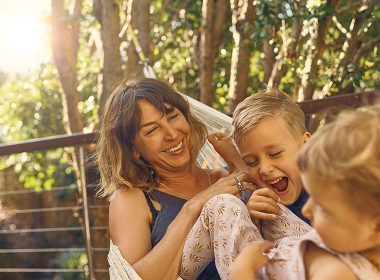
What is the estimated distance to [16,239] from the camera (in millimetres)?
6883

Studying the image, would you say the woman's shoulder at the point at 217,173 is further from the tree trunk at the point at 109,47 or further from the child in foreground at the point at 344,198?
the tree trunk at the point at 109,47

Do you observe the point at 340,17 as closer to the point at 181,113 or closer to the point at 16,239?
the point at 181,113

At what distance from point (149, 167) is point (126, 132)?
0.14m

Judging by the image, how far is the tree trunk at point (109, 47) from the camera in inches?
140

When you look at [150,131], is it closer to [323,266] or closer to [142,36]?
[323,266]

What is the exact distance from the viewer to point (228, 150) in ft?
6.18

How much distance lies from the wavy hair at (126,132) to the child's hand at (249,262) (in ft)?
2.20

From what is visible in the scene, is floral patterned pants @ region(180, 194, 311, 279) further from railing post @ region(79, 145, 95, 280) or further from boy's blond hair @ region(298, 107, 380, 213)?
railing post @ region(79, 145, 95, 280)

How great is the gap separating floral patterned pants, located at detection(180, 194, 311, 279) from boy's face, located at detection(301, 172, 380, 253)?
1.15 ft

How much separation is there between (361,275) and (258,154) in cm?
62

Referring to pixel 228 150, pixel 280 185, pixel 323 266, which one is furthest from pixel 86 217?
pixel 323 266

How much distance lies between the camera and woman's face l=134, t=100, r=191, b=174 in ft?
6.29

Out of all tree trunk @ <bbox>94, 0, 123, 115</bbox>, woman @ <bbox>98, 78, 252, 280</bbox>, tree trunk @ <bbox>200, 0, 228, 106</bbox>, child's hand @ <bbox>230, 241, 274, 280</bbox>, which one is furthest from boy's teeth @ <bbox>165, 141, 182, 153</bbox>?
tree trunk @ <bbox>200, 0, 228, 106</bbox>

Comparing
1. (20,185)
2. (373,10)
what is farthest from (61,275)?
(373,10)
